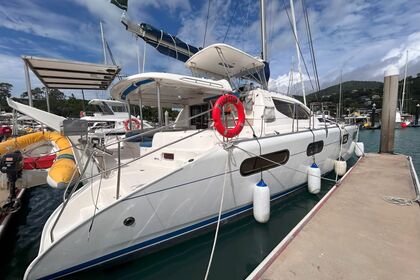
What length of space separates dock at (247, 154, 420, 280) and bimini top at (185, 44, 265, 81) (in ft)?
11.3

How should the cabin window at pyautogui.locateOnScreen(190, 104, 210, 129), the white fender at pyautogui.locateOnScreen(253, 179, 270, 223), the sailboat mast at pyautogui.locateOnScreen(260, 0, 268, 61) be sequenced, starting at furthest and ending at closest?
the sailboat mast at pyautogui.locateOnScreen(260, 0, 268, 61) < the cabin window at pyautogui.locateOnScreen(190, 104, 210, 129) < the white fender at pyautogui.locateOnScreen(253, 179, 270, 223)

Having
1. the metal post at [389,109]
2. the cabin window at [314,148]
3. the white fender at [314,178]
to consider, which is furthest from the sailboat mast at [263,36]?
the metal post at [389,109]

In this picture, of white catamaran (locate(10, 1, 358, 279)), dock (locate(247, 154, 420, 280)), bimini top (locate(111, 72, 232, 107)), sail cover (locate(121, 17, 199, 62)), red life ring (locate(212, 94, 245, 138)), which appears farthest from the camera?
sail cover (locate(121, 17, 199, 62))

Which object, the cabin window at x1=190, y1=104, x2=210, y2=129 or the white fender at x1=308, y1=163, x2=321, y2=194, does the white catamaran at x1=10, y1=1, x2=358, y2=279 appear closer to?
the cabin window at x1=190, y1=104, x2=210, y2=129

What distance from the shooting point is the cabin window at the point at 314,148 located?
538 cm

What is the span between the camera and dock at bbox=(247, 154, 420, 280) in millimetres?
2412

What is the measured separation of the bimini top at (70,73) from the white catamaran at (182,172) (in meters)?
0.54

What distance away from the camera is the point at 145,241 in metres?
2.95

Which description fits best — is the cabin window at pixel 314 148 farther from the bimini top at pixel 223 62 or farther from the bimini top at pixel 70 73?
the bimini top at pixel 70 73

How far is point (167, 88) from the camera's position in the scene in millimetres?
5008

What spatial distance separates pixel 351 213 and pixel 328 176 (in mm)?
3558

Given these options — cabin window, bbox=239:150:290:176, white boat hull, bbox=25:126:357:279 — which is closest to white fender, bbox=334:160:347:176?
cabin window, bbox=239:150:290:176

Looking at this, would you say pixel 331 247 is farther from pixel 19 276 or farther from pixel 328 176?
pixel 328 176

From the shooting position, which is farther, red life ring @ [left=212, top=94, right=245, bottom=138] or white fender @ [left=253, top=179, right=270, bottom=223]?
white fender @ [left=253, top=179, right=270, bottom=223]
